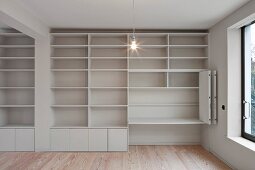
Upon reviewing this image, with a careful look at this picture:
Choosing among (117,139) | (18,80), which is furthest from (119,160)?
(18,80)

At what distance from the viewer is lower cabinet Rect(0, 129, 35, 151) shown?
15.0 ft

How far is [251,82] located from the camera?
3.70 metres

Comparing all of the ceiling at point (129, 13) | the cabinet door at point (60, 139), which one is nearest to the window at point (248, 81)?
the ceiling at point (129, 13)

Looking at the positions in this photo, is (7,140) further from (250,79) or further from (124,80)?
(250,79)

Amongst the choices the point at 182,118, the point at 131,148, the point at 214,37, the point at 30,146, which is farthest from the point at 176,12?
the point at 30,146

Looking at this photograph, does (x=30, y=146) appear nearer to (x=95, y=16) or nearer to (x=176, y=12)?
(x=95, y=16)

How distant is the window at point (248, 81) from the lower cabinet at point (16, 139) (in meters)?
4.14

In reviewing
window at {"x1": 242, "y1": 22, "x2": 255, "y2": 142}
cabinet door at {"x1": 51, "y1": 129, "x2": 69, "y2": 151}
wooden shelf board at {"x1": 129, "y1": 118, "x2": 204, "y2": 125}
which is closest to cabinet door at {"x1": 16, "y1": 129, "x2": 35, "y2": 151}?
cabinet door at {"x1": 51, "y1": 129, "x2": 69, "y2": 151}

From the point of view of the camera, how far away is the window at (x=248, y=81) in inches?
143

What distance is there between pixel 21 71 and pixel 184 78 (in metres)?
3.71

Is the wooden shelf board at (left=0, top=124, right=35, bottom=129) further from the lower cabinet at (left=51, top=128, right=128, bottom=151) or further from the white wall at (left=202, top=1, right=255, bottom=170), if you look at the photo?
the white wall at (left=202, top=1, right=255, bottom=170)

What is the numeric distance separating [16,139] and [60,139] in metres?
0.91

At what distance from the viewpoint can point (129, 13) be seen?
3.80 meters

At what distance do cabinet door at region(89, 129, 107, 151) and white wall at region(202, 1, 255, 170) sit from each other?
2222mm
